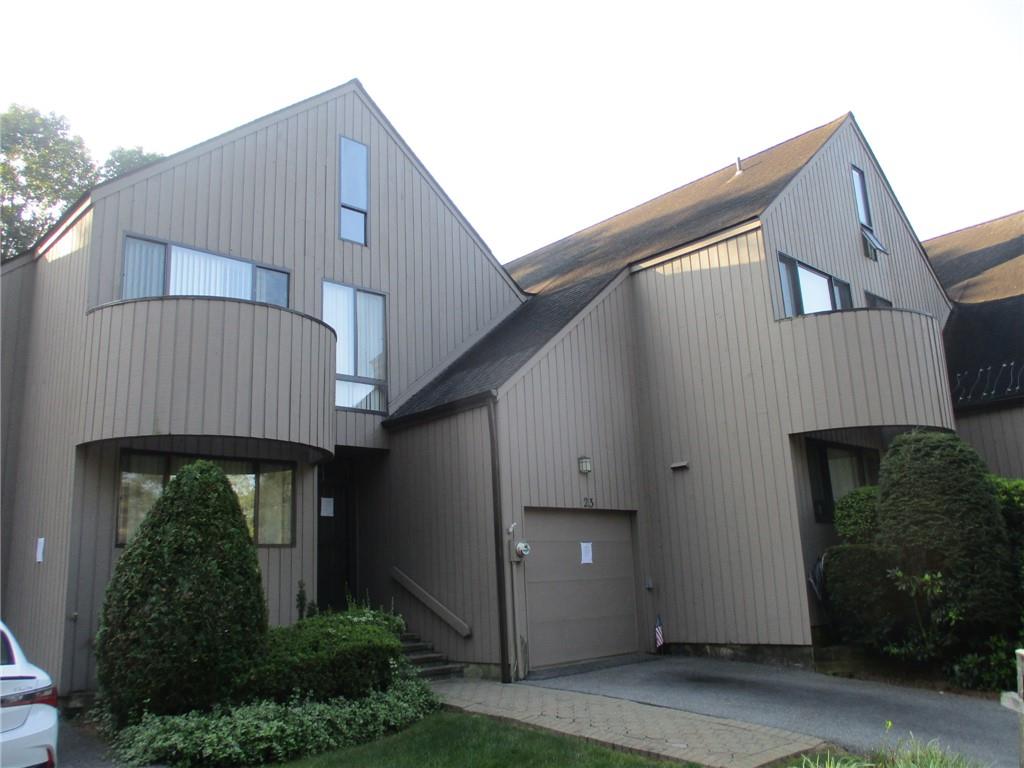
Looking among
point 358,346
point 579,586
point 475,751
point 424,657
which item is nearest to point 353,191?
point 358,346

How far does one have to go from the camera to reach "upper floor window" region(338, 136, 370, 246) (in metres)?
13.8

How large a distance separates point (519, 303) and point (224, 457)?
7.04 meters

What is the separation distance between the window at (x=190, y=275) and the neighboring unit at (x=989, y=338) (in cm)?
1261

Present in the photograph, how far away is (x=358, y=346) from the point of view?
13383 millimetres

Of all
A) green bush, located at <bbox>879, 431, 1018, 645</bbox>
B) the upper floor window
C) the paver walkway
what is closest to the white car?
the paver walkway

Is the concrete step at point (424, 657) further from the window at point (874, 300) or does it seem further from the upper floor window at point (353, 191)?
the window at point (874, 300)

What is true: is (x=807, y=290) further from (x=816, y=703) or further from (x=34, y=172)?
(x=34, y=172)

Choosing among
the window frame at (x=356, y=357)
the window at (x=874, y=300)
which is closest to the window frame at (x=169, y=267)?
the window frame at (x=356, y=357)

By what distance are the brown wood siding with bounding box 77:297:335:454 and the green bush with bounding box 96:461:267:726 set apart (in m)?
1.36

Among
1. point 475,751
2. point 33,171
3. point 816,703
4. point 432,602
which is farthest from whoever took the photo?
point 33,171

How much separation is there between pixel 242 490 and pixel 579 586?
499cm

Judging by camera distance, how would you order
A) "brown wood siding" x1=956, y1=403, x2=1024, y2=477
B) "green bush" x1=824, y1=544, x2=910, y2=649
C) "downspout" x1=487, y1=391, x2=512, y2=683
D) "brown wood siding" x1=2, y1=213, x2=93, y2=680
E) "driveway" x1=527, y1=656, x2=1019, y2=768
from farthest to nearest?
"brown wood siding" x1=956, y1=403, x2=1024, y2=477 < "downspout" x1=487, y1=391, x2=512, y2=683 < "green bush" x1=824, y1=544, x2=910, y2=649 < "brown wood siding" x1=2, y1=213, x2=93, y2=680 < "driveway" x1=527, y1=656, x2=1019, y2=768

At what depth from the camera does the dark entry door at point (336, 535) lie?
1320cm

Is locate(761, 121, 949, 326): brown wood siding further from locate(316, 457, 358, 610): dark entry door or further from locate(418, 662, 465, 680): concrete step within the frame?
locate(316, 457, 358, 610): dark entry door
